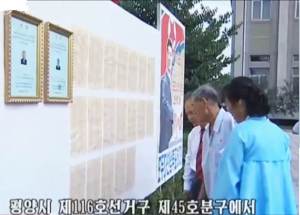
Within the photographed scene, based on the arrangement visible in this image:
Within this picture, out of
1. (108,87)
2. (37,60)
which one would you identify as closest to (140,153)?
(108,87)

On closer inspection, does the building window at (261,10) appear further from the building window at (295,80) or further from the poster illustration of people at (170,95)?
the poster illustration of people at (170,95)

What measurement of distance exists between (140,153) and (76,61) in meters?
→ 1.90

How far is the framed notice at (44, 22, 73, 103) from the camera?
304cm

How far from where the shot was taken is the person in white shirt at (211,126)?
347 centimetres

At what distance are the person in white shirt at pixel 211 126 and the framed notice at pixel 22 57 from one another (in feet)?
3.69

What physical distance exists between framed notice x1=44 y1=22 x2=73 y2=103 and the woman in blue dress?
0.99 metres

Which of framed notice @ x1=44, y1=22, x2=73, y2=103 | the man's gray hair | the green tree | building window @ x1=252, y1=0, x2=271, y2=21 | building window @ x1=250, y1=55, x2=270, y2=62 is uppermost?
building window @ x1=252, y1=0, x2=271, y2=21

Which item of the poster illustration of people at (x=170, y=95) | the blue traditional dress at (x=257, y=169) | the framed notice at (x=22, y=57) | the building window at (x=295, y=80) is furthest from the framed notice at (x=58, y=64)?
the building window at (x=295, y=80)

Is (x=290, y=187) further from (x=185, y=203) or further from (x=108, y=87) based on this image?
(x=108, y=87)

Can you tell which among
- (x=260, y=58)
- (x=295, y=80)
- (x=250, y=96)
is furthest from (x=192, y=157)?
(x=260, y=58)

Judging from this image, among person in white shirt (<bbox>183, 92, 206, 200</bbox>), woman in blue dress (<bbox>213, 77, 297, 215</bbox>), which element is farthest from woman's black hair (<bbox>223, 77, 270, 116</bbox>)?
person in white shirt (<bbox>183, 92, 206, 200</bbox>)

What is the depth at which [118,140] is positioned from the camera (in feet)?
15.1

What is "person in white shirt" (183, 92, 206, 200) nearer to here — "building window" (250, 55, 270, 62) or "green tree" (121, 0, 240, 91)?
"green tree" (121, 0, 240, 91)

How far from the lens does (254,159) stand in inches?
104
